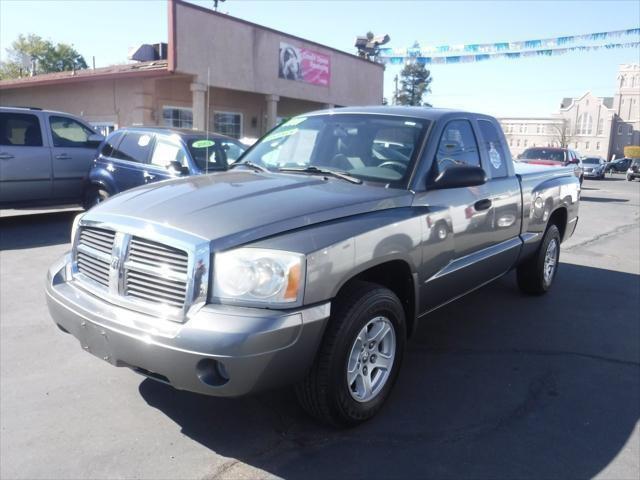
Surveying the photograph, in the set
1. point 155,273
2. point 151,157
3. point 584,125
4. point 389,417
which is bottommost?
point 389,417

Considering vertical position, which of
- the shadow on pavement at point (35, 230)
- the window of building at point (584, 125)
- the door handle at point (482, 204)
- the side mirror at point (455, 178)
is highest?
A: the window of building at point (584, 125)

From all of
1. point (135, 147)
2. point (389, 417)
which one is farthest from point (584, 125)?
point (389, 417)

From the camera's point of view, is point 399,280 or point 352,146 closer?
point 399,280

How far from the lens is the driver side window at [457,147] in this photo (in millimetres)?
4062

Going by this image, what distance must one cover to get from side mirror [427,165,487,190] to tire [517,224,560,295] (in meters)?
2.42

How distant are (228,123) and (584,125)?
85746mm

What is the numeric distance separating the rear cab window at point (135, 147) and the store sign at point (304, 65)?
1104cm

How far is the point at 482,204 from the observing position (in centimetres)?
431

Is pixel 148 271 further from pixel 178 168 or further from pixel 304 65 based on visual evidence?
pixel 304 65

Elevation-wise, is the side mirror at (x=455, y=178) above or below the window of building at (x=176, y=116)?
below

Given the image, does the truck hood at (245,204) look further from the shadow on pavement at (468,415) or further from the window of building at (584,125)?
the window of building at (584,125)

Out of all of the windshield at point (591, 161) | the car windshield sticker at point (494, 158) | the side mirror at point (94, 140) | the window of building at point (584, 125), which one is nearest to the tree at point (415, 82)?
the window of building at point (584, 125)

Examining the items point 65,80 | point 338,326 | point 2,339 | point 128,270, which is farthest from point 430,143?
point 65,80

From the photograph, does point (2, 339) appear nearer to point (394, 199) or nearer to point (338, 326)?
point (338, 326)
